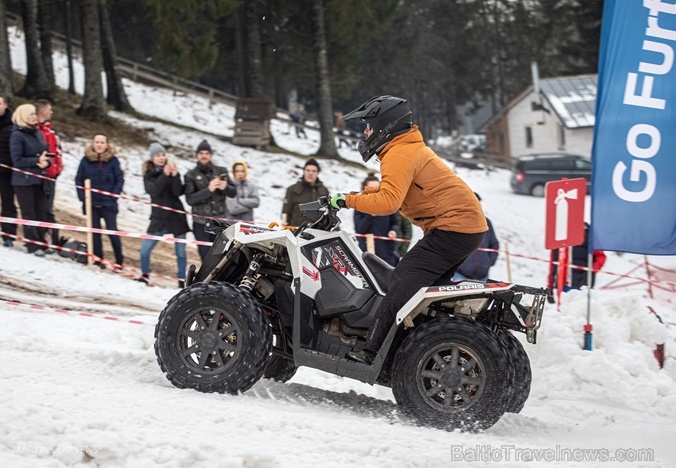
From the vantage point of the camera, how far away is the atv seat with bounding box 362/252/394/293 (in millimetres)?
6366

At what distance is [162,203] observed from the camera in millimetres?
11836

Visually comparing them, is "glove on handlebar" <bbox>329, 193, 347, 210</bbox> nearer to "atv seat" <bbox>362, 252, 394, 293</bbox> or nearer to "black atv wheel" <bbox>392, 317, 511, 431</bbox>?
"atv seat" <bbox>362, 252, 394, 293</bbox>

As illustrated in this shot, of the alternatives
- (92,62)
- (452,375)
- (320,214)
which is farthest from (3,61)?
(452,375)

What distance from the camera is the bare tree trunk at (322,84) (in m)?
27.0

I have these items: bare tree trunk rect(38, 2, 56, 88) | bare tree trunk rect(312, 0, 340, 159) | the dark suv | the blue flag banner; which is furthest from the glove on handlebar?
the dark suv

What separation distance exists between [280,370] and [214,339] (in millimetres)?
993

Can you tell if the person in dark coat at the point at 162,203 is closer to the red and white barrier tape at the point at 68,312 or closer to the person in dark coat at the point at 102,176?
the person in dark coat at the point at 102,176

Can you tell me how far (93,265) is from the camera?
12.2 meters

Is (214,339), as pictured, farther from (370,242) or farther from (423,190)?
(370,242)

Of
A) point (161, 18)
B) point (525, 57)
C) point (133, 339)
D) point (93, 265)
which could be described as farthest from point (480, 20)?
point (133, 339)

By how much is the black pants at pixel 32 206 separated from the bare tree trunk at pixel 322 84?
54.4 feet

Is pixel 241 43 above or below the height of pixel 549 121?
above

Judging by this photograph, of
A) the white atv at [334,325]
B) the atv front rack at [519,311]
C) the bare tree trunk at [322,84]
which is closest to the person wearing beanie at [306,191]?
the white atv at [334,325]

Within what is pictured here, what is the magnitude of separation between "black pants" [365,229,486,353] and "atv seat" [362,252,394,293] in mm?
224
